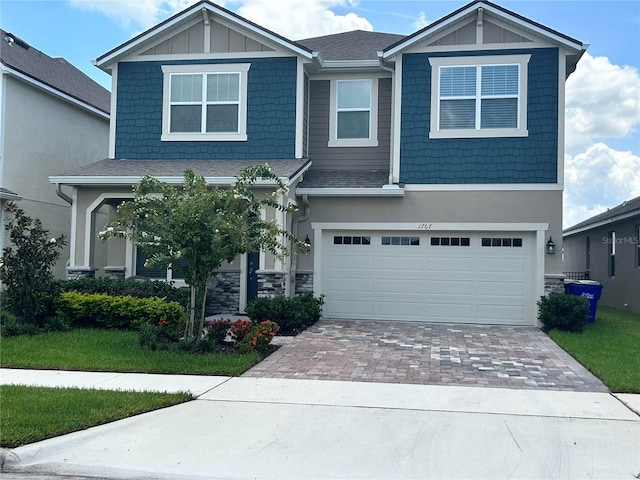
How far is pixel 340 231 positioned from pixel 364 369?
6.21 m

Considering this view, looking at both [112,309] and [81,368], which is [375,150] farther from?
[81,368]

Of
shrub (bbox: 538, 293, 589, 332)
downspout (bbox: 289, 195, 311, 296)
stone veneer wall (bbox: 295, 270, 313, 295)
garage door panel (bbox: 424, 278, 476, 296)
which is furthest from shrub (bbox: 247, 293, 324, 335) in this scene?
shrub (bbox: 538, 293, 589, 332)

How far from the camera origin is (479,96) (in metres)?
14.2

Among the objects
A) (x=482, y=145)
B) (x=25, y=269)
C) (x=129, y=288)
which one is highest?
(x=482, y=145)

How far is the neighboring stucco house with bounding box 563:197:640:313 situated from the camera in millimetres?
17469

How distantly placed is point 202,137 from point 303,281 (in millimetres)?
4349

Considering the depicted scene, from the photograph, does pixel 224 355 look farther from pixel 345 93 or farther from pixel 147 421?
pixel 345 93

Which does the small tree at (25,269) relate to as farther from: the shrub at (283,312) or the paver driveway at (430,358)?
the paver driveway at (430,358)

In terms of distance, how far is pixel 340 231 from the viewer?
14.8 metres

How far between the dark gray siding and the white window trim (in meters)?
0.08

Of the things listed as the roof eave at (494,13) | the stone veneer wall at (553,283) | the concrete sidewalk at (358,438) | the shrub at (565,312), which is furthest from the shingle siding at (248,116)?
the concrete sidewalk at (358,438)

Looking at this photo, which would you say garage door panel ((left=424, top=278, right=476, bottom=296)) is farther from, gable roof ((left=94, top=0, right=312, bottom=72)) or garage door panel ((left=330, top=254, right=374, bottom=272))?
gable roof ((left=94, top=0, right=312, bottom=72))

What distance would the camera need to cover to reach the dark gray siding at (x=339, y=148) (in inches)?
609

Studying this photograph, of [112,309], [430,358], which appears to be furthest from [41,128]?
[430,358]
